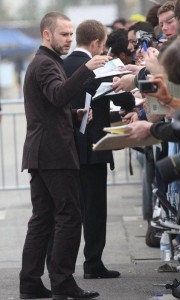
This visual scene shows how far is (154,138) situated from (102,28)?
5.98 ft

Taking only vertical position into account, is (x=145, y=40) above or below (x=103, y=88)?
above

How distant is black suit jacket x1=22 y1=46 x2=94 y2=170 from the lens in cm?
761

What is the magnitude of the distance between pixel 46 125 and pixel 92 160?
894 mm

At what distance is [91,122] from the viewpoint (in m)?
8.49

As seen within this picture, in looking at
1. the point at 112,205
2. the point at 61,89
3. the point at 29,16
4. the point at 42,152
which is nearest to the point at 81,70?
the point at 61,89

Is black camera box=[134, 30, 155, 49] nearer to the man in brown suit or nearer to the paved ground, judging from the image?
the man in brown suit

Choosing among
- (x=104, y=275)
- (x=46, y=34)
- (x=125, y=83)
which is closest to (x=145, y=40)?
(x=125, y=83)

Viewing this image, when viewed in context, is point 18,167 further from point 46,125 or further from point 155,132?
point 155,132

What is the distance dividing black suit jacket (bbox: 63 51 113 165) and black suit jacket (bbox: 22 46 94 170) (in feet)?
2.38

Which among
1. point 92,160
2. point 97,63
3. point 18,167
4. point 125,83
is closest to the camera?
point 97,63

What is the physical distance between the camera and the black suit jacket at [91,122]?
844 centimetres

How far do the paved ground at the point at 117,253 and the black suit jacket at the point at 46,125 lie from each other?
41.6 inches

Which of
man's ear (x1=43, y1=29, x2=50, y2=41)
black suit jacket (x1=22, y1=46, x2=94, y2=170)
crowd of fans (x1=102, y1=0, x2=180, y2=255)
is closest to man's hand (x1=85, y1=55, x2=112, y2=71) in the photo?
black suit jacket (x1=22, y1=46, x2=94, y2=170)

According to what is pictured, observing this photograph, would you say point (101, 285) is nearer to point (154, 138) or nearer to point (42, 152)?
point (42, 152)
